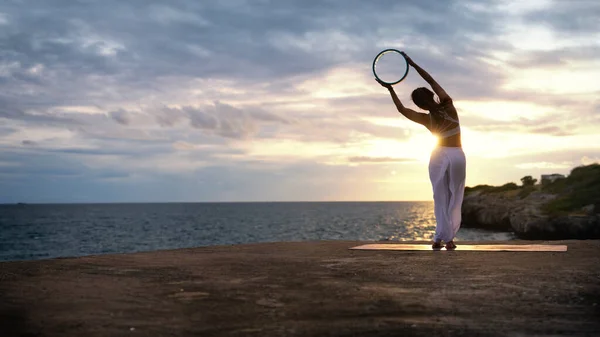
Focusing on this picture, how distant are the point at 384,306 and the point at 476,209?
101 meters

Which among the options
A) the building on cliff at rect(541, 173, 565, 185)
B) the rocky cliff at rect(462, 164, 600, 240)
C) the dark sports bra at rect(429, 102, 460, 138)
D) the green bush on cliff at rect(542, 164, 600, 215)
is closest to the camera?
the dark sports bra at rect(429, 102, 460, 138)

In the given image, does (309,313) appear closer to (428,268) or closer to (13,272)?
(428,268)

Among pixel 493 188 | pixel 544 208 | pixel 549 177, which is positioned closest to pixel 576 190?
pixel 544 208

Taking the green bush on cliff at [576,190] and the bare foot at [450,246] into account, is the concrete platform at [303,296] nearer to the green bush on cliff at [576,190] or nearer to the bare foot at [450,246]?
the bare foot at [450,246]

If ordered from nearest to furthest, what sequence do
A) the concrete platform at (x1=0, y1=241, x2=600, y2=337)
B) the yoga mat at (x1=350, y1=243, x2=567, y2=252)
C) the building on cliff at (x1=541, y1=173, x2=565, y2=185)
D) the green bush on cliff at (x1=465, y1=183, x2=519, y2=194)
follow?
1. the concrete platform at (x1=0, y1=241, x2=600, y2=337)
2. the yoga mat at (x1=350, y1=243, x2=567, y2=252)
3. the building on cliff at (x1=541, y1=173, x2=565, y2=185)
4. the green bush on cliff at (x1=465, y1=183, x2=519, y2=194)

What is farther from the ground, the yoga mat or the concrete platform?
the yoga mat

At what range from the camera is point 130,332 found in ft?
14.8

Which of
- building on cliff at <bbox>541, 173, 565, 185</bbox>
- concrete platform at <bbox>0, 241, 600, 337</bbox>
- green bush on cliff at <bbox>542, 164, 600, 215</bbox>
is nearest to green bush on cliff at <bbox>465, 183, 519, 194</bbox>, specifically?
building on cliff at <bbox>541, 173, 565, 185</bbox>

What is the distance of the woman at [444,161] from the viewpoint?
1098 centimetres

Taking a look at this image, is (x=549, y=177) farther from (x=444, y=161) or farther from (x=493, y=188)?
(x=444, y=161)

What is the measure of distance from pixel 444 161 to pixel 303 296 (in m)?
5.91

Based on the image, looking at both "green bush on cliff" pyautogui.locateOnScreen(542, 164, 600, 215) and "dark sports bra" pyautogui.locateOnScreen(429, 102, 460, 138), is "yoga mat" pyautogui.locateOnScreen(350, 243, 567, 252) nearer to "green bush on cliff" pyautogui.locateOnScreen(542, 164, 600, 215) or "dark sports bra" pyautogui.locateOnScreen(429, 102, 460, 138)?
"dark sports bra" pyautogui.locateOnScreen(429, 102, 460, 138)

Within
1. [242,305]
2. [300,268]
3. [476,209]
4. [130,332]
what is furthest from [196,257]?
[476,209]

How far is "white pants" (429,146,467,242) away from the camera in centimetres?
1106
